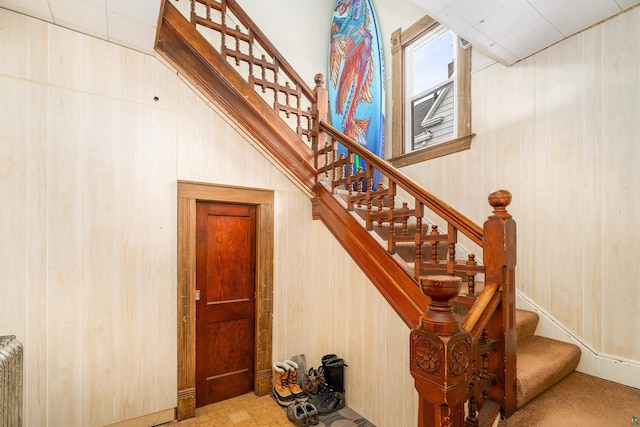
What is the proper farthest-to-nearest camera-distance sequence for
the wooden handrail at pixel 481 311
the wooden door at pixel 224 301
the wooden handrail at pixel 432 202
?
the wooden door at pixel 224 301, the wooden handrail at pixel 432 202, the wooden handrail at pixel 481 311

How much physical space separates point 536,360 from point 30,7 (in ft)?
13.2

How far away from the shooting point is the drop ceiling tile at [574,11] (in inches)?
72.9

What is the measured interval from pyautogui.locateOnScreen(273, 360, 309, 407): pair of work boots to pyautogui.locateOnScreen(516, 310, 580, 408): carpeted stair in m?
1.85

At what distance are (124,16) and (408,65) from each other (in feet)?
9.68

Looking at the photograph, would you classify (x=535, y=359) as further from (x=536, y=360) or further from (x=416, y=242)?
Result: (x=416, y=242)

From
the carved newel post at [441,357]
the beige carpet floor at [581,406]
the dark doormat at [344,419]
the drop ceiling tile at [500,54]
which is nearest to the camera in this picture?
the carved newel post at [441,357]

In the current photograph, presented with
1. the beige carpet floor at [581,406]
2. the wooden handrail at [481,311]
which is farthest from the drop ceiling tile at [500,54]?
the beige carpet floor at [581,406]

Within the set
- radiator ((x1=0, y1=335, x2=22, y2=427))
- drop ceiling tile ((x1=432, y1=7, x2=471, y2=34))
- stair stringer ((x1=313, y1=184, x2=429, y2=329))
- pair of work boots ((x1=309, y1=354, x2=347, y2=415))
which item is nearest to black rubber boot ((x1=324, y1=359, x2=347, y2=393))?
pair of work boots ((x1=309, y1=354, x2=347, y2=415))

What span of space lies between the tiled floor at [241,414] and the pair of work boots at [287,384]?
0.09m

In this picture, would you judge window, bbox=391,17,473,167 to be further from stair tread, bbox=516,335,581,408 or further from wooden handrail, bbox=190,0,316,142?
stair tread, bbox=516,335,581,408

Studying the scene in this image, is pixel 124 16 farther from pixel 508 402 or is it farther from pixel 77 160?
pixel 508 402

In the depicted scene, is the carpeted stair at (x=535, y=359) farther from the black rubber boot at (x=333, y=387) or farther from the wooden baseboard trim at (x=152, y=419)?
the wooden baseboard trim at (x=152, y=419)

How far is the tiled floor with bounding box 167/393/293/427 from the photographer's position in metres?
2.50

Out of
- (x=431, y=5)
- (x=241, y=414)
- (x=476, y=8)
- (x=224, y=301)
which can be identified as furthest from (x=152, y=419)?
(x=476, y=8)
